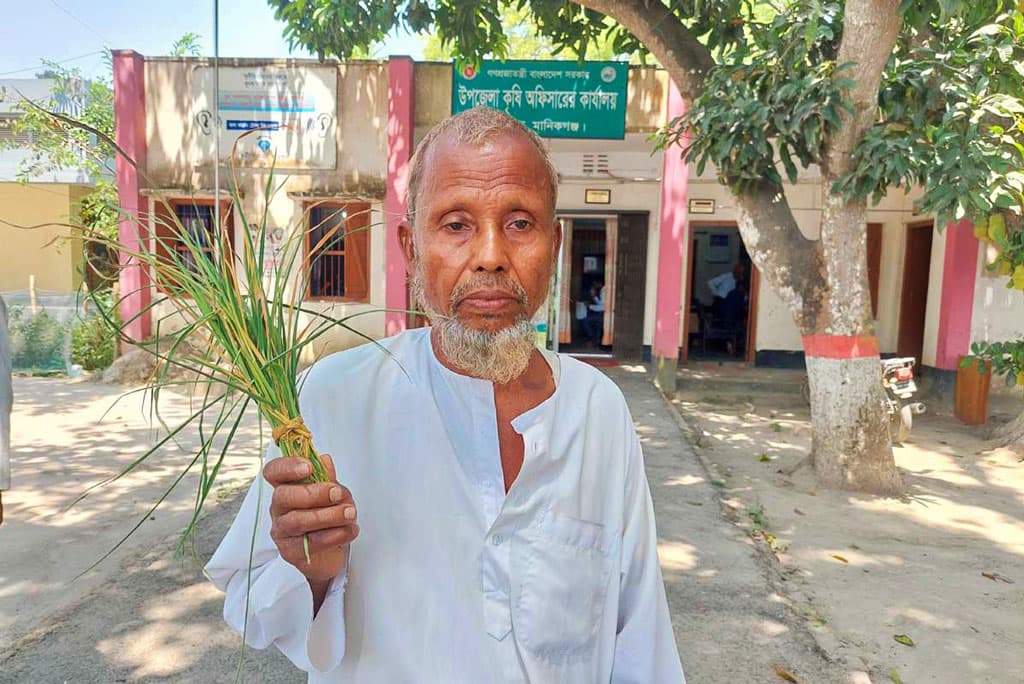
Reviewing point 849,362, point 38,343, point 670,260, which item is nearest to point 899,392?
point 849,362

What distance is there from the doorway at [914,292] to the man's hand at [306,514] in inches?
433

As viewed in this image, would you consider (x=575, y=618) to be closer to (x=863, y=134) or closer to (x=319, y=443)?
(x=319, y=443)

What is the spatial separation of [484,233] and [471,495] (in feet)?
1.59

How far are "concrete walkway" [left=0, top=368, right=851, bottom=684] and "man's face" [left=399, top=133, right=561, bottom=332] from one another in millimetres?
2269

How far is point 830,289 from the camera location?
5195mm

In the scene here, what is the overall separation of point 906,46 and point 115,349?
411 inches

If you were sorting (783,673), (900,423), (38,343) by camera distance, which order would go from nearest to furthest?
(783,673) → (900,423) → (38,343)

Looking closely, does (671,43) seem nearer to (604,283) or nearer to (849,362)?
(849,362)

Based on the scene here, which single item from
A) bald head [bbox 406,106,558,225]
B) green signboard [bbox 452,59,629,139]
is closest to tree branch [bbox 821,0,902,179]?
bald head [bbox 406,106,558,225]

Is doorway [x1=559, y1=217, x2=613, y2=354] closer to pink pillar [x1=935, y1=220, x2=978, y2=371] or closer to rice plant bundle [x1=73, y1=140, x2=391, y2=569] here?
pink pillar [x1=935, y1=220, x2=978, y2=371]

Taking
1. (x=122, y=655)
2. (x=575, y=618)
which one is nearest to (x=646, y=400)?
(x=122, y=655)

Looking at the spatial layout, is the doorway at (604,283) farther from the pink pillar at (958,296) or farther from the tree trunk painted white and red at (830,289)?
the tree trunk painted white and red at (830,289)

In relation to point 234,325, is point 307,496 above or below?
below

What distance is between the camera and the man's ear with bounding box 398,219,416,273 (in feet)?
4.86
